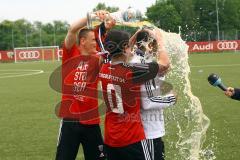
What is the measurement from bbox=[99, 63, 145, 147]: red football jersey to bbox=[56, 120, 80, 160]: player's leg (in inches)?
34.9

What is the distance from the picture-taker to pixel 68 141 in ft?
17.8

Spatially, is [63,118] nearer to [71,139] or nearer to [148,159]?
[71,139]

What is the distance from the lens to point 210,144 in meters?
8.07

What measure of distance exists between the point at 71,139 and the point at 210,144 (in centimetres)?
325

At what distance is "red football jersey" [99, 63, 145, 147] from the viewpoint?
14.8 feet

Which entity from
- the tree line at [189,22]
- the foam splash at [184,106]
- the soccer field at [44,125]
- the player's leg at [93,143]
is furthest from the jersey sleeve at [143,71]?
the tree line at [189,22]

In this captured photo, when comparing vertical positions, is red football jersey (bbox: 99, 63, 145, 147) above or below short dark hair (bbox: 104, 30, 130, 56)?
below

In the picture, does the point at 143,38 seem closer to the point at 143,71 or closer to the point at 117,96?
the point at 143,71

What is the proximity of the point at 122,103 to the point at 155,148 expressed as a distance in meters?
0.50

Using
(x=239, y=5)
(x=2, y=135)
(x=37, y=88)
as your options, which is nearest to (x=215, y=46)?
(x=239, y=5)

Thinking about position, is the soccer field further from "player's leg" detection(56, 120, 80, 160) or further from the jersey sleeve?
the jersey sleeve

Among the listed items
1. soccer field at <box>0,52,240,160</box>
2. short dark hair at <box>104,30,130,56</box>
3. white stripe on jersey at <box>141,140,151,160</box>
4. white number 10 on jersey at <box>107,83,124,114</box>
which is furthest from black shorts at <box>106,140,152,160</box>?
soccer field at <box>0,52,240,160</box>

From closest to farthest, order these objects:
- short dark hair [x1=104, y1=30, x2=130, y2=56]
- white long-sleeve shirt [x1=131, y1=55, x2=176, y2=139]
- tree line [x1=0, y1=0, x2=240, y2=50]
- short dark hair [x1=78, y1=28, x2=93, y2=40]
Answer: short dark hair [x1=104, y1=30, x2=130, y2=56], white long-sleeve shirt [x1=131, y1=55, x2=176, y2=139], short dark hair [x1=78, y1=28, x2=93, y2=40], tree line [x1=0, y1=0, x2=240, y2=50]

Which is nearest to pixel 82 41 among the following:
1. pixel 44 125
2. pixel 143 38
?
pixel 143 38
